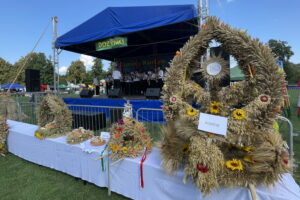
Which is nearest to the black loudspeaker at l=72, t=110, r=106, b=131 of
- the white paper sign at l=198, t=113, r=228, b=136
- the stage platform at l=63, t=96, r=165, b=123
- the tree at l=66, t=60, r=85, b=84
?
the stage platform at l=63, t=96, r=165, b=123

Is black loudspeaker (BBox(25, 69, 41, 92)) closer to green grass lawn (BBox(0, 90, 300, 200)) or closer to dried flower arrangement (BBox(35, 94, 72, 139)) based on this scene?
green grass lawn (BBox(0, 90, 300, 200))

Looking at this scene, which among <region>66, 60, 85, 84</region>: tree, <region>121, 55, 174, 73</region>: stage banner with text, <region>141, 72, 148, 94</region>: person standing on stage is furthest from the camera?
<region>66, 60, 85, 84</region>: tree

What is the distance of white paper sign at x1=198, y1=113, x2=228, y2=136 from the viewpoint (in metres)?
1.24

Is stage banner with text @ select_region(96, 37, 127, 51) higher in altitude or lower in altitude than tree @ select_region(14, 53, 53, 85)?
lower

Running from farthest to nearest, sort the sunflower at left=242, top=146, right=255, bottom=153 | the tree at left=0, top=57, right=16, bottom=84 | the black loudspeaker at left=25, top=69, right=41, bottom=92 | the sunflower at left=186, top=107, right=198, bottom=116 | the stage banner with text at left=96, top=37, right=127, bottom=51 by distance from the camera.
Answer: the tree at left=0, top=57, right=16, bottom=84 < the black loudspeaker at left=25, top=69, right=41, bottom=92 < the stage banner with text at left=96, top=37, right=127, bottom=51 < the sunflower at left=186, top=107, right=198, bottom=116 < the sunflower at left=242, top=146, right=255, bottom=153

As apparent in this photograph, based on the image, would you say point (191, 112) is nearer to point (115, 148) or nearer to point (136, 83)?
point (115, 148)

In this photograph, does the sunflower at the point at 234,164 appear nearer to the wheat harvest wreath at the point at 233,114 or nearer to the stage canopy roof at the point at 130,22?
the wheat harvest wreath at the point at 233,114

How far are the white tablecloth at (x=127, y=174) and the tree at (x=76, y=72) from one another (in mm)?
42193

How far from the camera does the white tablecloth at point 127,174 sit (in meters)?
1.29

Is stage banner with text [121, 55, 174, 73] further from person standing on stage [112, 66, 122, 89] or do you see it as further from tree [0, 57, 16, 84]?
tree [0, 57, 16, 84]

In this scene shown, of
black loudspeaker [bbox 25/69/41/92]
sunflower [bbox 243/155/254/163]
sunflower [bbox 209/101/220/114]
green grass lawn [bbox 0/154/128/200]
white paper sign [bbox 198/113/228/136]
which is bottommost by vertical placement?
green grass lawn [bbox 0/154/128/200]

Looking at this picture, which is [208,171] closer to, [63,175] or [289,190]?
[289,190]

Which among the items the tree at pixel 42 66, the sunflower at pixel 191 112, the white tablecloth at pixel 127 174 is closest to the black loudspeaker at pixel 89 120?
the white tablecloth at pixel 127 174

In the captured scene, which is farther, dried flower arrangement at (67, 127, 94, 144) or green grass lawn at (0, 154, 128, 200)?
dried flower arrangement at (67, 127, 94, 144)
